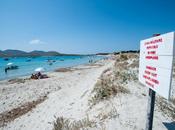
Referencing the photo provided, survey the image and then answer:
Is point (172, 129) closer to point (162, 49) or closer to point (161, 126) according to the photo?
point (161, 126)

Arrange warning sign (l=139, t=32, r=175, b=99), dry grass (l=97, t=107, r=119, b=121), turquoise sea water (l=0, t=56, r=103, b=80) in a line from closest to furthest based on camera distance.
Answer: warning sign (l=139, t=32, r=175, b=99)
dry grass (l=97, t=107, r=119, b=121)
turquoise sea water (l=0, t=56, r=103, b=80)

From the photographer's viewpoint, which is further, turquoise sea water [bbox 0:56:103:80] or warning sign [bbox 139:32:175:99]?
turquoise sea water [bbox 0:56:103:80]

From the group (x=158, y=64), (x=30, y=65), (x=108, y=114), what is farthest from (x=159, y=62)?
(x=30, y=65)

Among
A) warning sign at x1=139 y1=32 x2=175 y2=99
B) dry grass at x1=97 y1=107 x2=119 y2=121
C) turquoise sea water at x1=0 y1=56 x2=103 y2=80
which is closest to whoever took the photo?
warning sign at x1=139 y1=32 x2=175 y2=99

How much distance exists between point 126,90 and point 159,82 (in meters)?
4.36

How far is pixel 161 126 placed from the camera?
425 cm

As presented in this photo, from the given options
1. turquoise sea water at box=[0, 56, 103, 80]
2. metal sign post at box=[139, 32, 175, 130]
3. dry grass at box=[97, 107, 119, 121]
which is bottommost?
turquoise sea water at box=[0, 56, 103, 80]

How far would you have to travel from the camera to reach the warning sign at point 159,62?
216 cm

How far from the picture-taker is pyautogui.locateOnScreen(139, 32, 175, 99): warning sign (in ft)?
7.07

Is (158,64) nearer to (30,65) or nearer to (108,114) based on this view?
(108,114)

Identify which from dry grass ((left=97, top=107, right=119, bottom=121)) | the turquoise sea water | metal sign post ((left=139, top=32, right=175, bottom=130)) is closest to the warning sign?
metal sign post ((left=139, top=32, right=175, bottom=130))

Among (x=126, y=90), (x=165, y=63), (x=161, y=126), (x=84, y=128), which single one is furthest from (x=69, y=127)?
(x=165, y=63)

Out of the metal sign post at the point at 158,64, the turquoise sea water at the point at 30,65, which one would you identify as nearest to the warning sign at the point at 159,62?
the metal sign post at the point at 158,64

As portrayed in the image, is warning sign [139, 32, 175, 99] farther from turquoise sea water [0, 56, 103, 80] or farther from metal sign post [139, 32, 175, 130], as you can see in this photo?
turquoise sea water [0, 56, 103, 80]
